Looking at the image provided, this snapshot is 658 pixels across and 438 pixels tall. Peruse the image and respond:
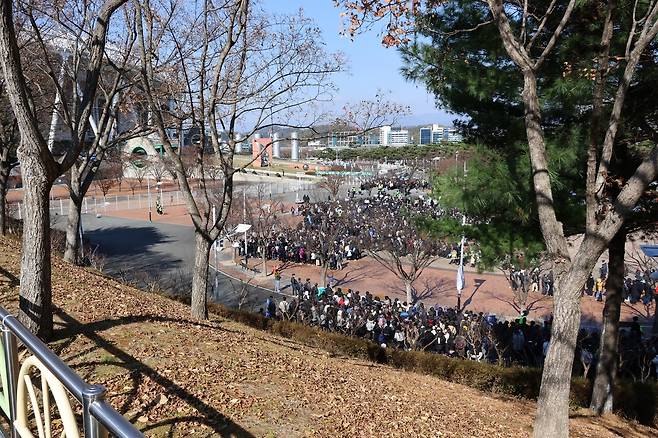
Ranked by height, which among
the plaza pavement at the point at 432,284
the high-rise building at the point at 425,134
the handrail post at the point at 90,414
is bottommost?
the plaza pavement at the point at 432,284

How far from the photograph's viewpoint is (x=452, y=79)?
8094 millimetres

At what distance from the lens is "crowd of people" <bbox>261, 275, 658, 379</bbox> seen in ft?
40.9

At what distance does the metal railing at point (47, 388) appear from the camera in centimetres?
159

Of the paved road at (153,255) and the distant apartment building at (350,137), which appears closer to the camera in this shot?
the distant apartment building at (350,137)

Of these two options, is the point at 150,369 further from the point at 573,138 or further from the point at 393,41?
the point at 573,138

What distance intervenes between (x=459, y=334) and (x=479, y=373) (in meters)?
3.05

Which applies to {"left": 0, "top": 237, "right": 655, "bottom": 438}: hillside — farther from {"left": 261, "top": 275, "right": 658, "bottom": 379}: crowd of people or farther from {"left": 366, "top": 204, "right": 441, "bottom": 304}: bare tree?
{"left": 366, "top": 204, "right": 441, "bottom": 304}: bare tree

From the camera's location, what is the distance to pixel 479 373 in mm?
10305

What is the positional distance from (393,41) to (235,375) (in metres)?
4.33

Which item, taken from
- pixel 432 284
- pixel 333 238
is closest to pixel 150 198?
pixel 333 238

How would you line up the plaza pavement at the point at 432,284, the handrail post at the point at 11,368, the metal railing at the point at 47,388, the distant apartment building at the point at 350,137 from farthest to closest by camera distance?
the plaza pavement at the point at 432,284, the distant apartment building at the point at 350,137, the handrail post at the point at 11,368, the metal railing at the point at 47,388

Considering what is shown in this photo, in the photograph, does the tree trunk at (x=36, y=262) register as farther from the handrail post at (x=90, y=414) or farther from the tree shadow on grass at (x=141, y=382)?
the handrail post at (x=90, y=414)

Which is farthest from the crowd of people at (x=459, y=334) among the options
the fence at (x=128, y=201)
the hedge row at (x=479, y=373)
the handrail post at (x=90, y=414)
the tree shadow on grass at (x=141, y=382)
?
the fence at (x=128, y=201)

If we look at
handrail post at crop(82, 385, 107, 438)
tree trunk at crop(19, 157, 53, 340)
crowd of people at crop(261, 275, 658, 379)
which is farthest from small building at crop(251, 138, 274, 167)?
handrail post at crop(82, 385, 107, 438)
